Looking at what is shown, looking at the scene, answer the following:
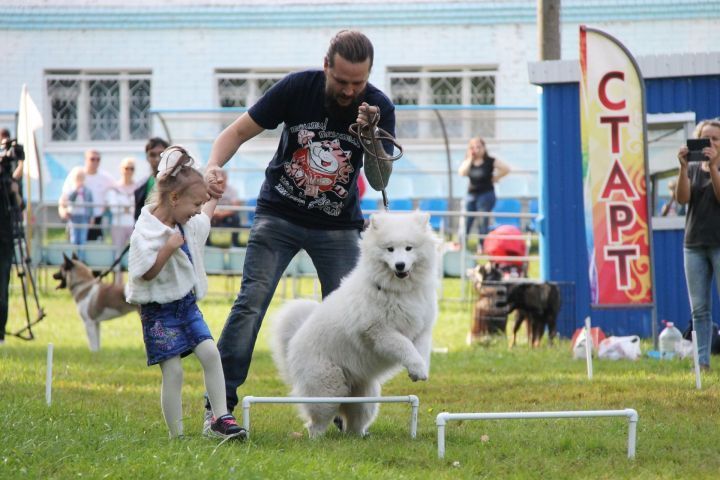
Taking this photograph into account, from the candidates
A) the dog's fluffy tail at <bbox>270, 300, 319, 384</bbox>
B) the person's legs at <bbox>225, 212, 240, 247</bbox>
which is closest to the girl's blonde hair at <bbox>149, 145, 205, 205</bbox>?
the dog's fluffy tail at <bbox>270, 300, 319, 384</bbox>

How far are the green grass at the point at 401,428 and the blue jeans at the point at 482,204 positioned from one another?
20.4 feet

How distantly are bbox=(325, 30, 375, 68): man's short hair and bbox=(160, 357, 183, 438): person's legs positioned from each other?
174 centimetres

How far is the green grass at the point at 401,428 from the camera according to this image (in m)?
4.94

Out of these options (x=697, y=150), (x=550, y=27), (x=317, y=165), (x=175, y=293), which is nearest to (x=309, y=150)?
(x=317, y=165)

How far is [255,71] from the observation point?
22.9 meters

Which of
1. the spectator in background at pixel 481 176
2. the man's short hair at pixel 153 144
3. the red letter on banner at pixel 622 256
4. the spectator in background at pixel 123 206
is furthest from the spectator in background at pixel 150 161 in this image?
the spectator in background at pixel 481 176

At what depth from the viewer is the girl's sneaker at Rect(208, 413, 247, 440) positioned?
5.54 meters

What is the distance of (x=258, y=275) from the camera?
19.9 ft

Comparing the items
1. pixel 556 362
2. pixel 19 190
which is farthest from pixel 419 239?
pixel 19 190

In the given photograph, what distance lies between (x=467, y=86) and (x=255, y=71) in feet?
14.5

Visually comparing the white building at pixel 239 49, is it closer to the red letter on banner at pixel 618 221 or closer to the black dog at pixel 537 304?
the black dog at pixel 537 304

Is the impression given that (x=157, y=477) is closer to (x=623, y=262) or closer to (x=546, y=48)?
(x=623, y=262)

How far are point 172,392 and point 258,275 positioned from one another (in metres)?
0.84

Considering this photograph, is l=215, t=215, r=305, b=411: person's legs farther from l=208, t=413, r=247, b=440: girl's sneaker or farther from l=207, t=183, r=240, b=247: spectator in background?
l=207, t=183, r=240, b=247: spectator in background
